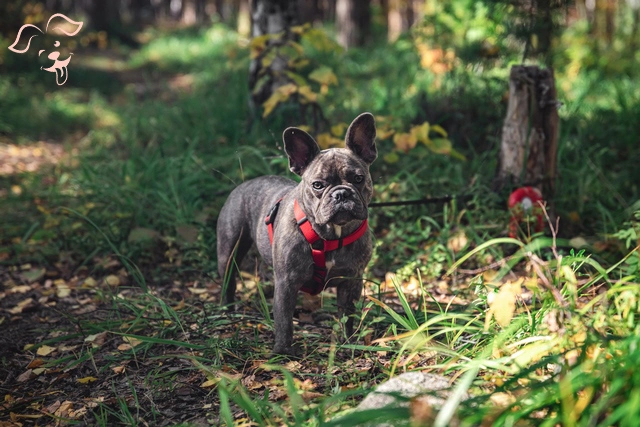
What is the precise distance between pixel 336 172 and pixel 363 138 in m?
0.35

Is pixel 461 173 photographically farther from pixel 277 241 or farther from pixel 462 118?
pixel 277 241

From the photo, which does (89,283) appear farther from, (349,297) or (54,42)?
(54,42)

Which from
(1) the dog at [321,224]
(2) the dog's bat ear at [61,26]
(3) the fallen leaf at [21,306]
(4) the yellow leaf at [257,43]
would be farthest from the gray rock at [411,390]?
(4) the yellow leaf at [257,43]

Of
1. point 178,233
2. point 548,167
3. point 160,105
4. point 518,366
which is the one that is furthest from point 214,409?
point 160,105

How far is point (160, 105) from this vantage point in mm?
8844

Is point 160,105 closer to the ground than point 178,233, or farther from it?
farther from it

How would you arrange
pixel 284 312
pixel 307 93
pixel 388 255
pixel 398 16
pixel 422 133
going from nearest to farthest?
pixel 284 312
pixel 388 255
pixel 422 133
pixel 307 93
pixel 398 16

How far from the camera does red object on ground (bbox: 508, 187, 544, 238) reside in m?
4.82

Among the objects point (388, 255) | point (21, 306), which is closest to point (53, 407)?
point (21, 306)

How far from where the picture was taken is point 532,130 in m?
4.99

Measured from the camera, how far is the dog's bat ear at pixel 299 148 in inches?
131

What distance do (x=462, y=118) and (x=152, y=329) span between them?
4137 millimetres

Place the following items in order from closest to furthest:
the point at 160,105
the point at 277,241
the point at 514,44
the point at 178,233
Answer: the point at 277,241, the point at 178,233, the point at 514,44, the point at 160,105

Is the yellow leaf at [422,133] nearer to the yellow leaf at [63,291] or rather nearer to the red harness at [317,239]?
the red harness at [317,239]
